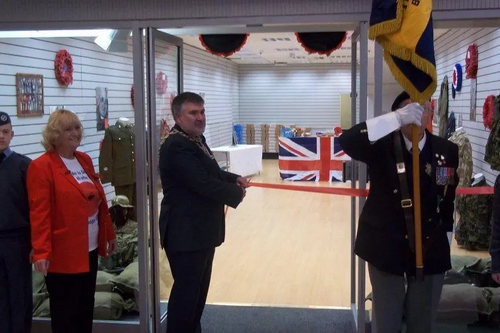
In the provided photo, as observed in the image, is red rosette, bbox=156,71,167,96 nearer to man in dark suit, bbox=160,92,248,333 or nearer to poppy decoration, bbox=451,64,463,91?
man in dark suit, bbox=160,92,248,333

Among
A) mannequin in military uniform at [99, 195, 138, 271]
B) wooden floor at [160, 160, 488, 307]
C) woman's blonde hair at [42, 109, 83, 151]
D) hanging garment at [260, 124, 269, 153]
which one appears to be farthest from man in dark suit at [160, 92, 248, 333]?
hanging garment at [260, 124, 269, 153]

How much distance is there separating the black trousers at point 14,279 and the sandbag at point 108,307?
77 centimetres

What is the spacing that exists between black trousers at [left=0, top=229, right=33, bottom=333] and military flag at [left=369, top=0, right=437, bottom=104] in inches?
81.7

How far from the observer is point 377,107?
3.22 metres

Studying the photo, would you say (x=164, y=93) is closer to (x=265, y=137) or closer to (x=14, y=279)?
(x=14, y=279)

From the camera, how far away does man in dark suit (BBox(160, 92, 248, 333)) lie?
3008 millimetres

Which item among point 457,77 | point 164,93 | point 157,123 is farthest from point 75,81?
point 457,77

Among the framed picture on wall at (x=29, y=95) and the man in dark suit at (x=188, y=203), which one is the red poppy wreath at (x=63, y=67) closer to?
the framed picture on wall at (x=29, y=95)

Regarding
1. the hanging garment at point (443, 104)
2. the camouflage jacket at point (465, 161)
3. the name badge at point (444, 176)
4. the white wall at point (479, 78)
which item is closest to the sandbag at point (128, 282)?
the name badge at point (444, 176)

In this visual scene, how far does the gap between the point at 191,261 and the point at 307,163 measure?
9.07 meters

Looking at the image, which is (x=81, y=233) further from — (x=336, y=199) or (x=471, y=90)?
(x=336, y=199)

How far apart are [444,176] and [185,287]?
157 centimetres

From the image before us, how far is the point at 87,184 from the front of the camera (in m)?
2.97

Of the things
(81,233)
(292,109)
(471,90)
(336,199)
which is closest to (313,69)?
(292,109)
